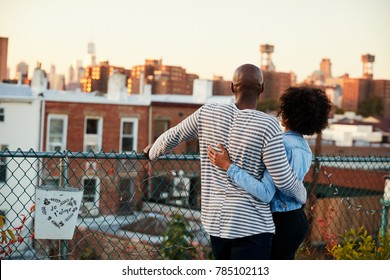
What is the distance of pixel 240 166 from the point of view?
2643mm

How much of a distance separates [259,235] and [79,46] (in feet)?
108

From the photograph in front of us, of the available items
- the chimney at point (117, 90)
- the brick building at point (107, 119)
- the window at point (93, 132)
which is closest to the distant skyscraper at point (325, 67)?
the brick building at point (107, 119)

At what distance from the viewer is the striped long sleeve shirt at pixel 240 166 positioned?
2.60m

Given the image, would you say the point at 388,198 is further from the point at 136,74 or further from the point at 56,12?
the point at 136,74

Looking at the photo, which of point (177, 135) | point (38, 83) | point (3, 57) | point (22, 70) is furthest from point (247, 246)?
point (22, 70)

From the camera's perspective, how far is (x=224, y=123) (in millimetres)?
2658

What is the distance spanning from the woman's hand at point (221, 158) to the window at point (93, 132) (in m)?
22.4

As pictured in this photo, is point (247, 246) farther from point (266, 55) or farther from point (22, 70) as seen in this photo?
point (266, 55)

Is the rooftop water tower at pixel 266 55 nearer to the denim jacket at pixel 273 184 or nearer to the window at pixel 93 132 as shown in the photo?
the window at pixel 93 132

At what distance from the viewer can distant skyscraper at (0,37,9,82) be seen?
28.9 metres

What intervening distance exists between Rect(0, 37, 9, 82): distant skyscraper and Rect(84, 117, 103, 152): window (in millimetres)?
6364

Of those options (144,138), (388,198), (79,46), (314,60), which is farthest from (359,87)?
(388,198)

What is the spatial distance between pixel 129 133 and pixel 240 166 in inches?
910

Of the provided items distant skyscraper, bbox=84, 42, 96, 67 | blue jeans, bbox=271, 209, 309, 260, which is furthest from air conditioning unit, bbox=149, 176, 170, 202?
distant skyscraper, bbox=84, 42, 96, 67
